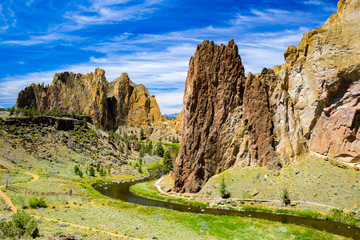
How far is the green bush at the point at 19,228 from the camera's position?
2842 cm

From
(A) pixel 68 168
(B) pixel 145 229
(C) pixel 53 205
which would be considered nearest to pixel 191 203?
(B) pixel 145 229

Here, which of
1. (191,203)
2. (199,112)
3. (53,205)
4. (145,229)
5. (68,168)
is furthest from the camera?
(68,168)

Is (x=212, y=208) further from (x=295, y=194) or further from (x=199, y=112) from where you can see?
(x=199, y=112)

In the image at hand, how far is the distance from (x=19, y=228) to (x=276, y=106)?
2298 inches

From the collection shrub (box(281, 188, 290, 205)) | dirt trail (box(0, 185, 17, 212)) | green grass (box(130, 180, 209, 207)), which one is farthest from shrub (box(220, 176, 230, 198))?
dirt trail (box(0, 185, 17, 212))

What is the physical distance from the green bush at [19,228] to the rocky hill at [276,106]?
42325 millimetres

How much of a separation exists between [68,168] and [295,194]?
73942 millimetres

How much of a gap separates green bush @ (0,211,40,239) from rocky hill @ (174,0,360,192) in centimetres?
4232

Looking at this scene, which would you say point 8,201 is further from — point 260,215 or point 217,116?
point 217,116

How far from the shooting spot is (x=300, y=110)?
65875 millimetres

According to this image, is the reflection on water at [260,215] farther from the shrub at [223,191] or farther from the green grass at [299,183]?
the green grass at [299,183]

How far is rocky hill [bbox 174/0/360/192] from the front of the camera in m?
59.3

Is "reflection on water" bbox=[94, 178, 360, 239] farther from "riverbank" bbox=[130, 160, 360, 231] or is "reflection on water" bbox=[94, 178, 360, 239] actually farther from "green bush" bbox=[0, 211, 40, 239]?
"green bush" bbox=[0, 211, 40, 239]

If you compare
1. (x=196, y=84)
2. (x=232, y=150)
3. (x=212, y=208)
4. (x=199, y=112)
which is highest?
(x=196, y=84)
